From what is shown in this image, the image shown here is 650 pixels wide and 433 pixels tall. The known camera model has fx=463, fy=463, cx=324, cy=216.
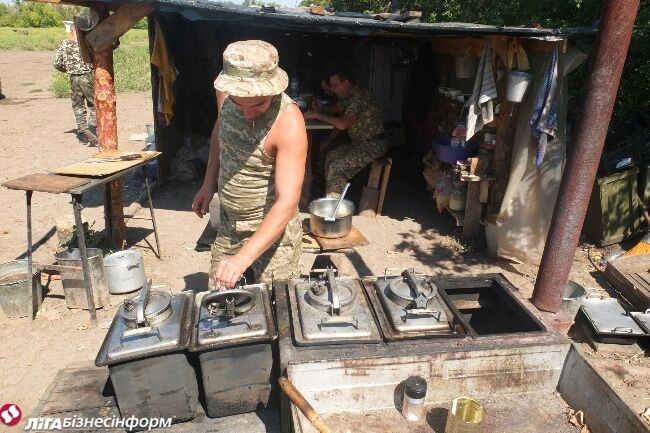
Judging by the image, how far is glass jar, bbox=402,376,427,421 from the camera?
2014 mm

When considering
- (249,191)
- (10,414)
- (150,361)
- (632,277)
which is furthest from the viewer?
→ (632,277)

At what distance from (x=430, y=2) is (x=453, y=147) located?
30.8 feet

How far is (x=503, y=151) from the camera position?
593 cm

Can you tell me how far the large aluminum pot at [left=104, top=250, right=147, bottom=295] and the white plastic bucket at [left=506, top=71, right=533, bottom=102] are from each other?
4.59 metres

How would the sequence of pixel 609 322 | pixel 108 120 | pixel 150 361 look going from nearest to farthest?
pixel 150 361
pixel 609 322
pixel 108 120

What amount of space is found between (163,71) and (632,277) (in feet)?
22.6

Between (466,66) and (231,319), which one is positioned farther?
(466,66)

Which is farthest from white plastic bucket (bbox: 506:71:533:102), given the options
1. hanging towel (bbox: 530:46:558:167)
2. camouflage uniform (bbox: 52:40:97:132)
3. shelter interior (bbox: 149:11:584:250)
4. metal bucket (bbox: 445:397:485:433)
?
camouflage uniform (bbox: 52:40:97:132)

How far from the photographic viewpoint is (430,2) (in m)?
14.0

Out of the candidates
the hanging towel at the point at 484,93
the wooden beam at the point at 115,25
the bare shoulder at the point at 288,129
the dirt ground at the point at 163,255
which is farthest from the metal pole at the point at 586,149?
the wooden beam at the point at 115,25

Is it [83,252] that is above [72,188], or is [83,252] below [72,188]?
below

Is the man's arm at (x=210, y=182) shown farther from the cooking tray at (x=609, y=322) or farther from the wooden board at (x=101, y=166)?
the cooking tray at (x=609, y=322)

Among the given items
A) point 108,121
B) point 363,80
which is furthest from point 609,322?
point 363,80

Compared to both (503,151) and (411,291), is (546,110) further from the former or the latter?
(411,291)
